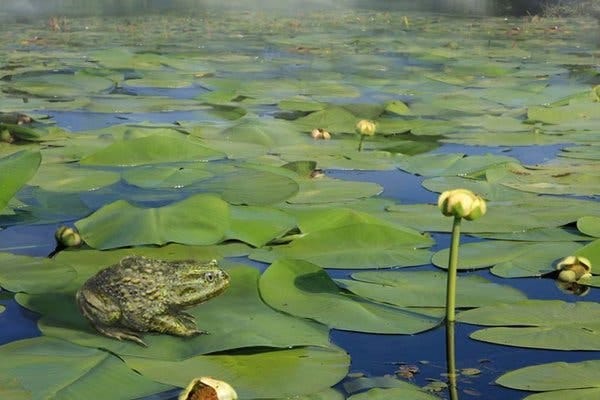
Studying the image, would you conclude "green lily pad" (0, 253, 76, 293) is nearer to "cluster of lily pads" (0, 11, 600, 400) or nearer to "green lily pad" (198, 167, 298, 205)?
"cluster of lily pads" (0, 11, 600, 400)

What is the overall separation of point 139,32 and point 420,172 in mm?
7549

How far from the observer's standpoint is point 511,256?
110 inches

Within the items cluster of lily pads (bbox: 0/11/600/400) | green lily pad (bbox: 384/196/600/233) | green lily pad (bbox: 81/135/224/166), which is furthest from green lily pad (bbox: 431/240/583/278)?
green lily pad (bbox: 81/135/224/166)

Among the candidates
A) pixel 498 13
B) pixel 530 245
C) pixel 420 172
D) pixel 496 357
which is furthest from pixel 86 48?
pixel 498 13

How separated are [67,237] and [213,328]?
0.78 m

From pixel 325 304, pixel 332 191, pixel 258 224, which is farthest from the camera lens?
pixel 332 191

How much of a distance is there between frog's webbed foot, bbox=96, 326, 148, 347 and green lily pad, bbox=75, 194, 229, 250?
587 millimetres

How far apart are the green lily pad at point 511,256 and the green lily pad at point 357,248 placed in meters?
0.10

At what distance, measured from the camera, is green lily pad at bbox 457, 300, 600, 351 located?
214 cm

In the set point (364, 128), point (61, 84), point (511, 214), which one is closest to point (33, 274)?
point (511, 214)

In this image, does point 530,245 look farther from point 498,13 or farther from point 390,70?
point 498,13

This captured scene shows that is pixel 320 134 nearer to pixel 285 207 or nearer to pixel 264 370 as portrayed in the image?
pixel 285 207

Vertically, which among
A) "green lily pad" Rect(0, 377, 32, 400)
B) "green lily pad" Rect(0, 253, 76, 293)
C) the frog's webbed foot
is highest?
"green lily pad" Rect(0, 377, 32, 400)

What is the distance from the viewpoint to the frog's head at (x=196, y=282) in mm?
2295
